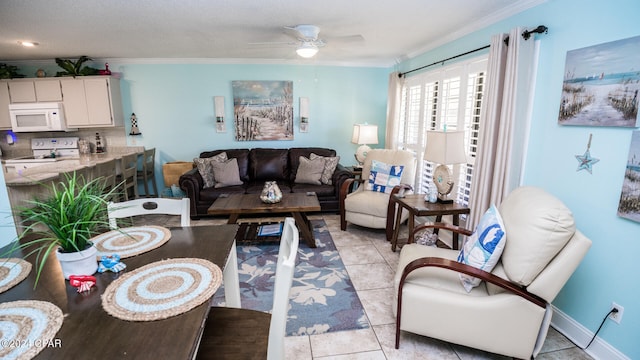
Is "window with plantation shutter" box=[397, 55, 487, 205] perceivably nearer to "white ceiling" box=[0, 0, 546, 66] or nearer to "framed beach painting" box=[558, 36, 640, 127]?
"white ceiling" box=[0, 0, 546, 66]

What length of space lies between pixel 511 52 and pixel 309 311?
2.54 metres

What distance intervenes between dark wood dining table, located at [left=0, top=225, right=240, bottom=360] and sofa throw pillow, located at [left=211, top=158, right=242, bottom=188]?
318 centimetres

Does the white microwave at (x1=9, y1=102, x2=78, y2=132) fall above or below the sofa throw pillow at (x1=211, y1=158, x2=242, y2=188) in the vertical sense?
above

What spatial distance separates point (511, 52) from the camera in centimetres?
241

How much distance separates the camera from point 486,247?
176cm

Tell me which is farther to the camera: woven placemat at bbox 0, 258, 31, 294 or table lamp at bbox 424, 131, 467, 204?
table lamp at bbox 424, 131, 467, 204

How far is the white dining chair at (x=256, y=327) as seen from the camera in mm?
1102

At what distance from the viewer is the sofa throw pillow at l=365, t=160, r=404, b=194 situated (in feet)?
12.7

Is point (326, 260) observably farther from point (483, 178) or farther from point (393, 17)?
point (393, 17)

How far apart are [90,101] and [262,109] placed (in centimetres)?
255

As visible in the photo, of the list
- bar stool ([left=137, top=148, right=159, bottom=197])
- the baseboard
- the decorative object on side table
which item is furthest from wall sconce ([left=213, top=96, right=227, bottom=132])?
the baseboard

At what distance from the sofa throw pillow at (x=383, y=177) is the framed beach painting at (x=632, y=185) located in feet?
7.32

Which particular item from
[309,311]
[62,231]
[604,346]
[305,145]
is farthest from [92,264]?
[305,145]

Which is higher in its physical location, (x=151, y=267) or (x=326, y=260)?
(x=151, y=267)
